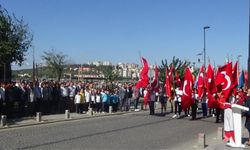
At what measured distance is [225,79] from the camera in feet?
58.7

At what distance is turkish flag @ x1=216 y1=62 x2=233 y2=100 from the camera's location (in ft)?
57.1

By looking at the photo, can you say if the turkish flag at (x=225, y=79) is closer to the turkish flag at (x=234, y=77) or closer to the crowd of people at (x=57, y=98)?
the turkish flag at (x=234, y=77)

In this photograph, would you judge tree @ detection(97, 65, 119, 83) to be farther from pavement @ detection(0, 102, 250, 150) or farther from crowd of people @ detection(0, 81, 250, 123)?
pavement @ detection(0, 102, 250, 150)

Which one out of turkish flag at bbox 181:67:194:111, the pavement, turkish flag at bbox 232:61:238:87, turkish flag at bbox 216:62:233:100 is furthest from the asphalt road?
turkish flag at bbox 181:67:194:111

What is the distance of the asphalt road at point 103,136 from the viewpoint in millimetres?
14195

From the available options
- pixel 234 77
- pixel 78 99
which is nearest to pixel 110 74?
pixel 78 99

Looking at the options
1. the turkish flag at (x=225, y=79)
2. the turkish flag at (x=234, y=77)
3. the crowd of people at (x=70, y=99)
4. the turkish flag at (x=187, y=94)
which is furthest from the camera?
the turkish flag at (x=187, y=94)

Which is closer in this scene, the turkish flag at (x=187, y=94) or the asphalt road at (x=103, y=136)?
the asphalt road at (x=103, y=136)

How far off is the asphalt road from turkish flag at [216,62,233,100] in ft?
6.46

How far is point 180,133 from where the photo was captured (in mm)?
18516

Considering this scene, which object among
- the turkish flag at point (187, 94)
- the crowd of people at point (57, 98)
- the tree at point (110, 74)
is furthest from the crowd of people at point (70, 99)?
the tree at point (110, 74)

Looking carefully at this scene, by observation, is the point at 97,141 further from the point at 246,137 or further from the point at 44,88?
the point at 44,88

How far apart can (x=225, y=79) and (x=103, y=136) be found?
5.09 meters

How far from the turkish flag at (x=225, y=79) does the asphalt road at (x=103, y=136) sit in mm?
1970
